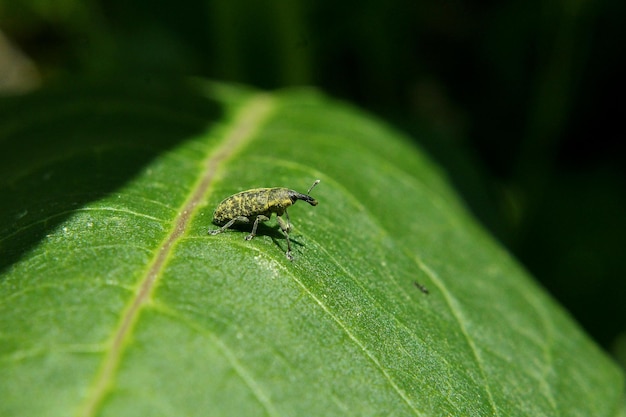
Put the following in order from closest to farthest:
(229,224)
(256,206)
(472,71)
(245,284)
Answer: (245,284)
(229,224)
(256,206)
(472,71)

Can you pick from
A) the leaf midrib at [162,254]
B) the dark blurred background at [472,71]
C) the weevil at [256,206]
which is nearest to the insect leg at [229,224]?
the weevil at [256,206]

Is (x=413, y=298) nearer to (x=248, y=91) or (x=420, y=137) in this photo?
(x=420, y=137)

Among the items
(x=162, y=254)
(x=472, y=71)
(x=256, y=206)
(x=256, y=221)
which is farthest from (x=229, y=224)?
(x=472, y=71)

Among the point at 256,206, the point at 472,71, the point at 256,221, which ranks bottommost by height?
the point at 256,221

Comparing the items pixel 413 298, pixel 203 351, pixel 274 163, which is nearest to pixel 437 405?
pixel 413 298

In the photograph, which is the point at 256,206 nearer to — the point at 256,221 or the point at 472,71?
the point at 256,221

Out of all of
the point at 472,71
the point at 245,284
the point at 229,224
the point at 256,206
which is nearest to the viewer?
the point at 245,284
